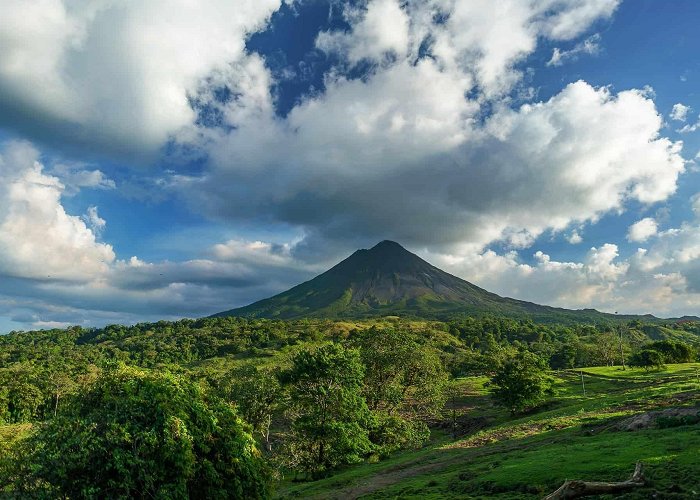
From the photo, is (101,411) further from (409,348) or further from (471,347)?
(471,347)

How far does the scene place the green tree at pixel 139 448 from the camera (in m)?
16.6

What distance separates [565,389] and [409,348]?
1323 inches

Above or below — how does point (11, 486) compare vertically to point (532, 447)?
above

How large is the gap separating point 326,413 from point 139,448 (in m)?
26.7

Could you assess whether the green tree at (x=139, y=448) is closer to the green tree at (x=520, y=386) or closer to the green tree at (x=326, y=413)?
the green tree at (x=326, y=413)

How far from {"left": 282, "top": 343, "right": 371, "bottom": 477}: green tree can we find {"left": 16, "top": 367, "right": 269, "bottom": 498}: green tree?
769 inches

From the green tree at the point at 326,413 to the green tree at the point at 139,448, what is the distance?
19.5 meters

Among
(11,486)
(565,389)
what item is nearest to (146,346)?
(565,389)

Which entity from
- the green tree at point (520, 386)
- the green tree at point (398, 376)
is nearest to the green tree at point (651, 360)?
the green tree at point (520, 386)

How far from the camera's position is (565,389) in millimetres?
79062

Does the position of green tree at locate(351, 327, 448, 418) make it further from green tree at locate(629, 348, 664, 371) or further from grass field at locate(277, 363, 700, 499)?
green tree at locate(629, 348, 664, 371)

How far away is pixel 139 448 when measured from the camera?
17188 mm

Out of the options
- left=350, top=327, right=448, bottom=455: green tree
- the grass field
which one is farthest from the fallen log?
left=350, top=327, right=448, bottom=455: green tree

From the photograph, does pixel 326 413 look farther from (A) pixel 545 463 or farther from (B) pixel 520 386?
(B) pixel 520 386
